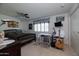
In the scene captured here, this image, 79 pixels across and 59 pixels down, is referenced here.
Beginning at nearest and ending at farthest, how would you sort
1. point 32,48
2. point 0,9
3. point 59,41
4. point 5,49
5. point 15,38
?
point 5,49, point 0,9, point 15,38, point 32,48, point 59,41

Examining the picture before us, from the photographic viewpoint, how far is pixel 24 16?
1519 millimetres

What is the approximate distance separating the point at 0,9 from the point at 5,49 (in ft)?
2.70

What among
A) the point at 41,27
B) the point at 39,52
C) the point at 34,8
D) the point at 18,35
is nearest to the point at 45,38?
the point at 39,52

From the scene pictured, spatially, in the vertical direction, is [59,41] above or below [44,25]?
below

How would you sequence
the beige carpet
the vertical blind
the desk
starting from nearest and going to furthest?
the vertical blind
the beige carpet
the desk

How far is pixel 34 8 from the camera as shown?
4.77 feet

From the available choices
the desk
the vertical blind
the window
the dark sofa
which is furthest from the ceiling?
the desk

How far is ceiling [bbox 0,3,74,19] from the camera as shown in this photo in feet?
4.28

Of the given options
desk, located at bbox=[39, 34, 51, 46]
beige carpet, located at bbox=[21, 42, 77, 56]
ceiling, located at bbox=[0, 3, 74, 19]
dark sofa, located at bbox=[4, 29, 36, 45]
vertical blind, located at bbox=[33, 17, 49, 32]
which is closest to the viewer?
ceiling, located at bbox=[0, 3, 74, 19]

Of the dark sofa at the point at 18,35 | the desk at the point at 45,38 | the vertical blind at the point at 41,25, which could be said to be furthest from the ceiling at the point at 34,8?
the desk at the point at 45,38

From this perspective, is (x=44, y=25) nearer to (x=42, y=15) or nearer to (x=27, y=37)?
(x=42, y=15)

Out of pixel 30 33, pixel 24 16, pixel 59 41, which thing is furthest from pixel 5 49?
pixel 59 41

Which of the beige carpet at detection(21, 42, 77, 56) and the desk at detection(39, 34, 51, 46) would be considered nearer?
the beige carpet at detection(21, 42, 77, 56)

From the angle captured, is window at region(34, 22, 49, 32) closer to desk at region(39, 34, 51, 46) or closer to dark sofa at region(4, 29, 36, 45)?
dark sofa at region(4, 29, 36, 45)
